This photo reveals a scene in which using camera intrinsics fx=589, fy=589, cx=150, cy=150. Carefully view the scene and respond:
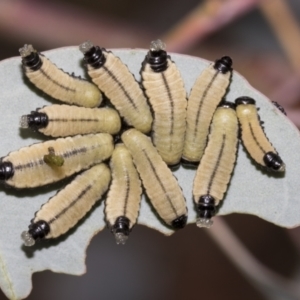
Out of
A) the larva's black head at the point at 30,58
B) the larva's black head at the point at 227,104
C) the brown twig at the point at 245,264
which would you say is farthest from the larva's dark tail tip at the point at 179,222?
the brown twig at the point at 245,264

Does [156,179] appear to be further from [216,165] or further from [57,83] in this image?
[57,83]

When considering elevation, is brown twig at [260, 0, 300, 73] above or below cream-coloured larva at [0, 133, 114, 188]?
above

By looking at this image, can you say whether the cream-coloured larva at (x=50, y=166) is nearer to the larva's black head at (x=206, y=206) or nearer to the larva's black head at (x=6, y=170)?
the larva's black head at (x=6, y=170)

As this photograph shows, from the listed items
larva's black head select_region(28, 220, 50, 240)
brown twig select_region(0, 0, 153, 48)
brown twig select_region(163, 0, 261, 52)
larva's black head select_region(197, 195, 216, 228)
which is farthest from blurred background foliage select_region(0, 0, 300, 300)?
larva's black head select_region(28, 220, 50, 240)

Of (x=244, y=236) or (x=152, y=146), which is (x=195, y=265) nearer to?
(x=244, y=236)

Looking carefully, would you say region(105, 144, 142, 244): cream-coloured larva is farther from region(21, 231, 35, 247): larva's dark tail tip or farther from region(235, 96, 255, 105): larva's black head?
region(235, 96, 255, 105): larva's black head

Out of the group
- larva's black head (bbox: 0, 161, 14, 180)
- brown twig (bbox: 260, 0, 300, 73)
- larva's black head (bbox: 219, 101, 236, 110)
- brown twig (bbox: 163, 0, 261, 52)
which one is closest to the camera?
larva's black head (bbox: 0, 161, 14, 180)
